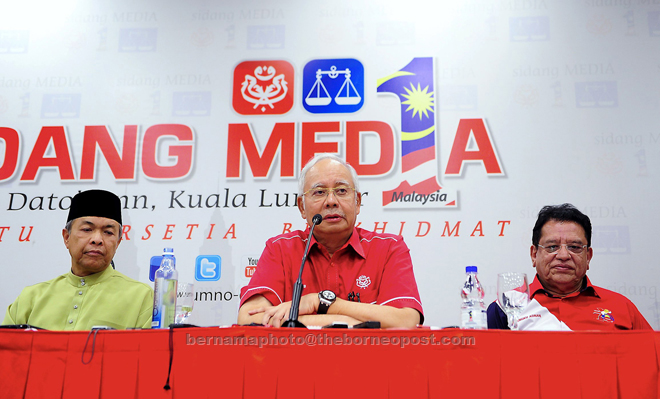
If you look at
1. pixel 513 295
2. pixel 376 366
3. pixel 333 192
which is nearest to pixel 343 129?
pixel 333 192

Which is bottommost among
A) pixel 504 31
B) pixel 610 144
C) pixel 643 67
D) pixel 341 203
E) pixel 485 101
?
pixel 341 203

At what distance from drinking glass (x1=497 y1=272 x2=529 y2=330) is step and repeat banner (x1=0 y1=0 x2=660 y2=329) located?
Result: 1085 mm

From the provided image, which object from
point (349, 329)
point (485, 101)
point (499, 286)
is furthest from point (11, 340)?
point (485, 101)

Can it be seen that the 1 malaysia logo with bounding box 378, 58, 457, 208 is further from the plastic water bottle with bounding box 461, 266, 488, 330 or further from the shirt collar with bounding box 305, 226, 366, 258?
the plastic water bottle with bounding box 461, 266, 488, 330

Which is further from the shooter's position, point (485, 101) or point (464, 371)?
point (485, 101)

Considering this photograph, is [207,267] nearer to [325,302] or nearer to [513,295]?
[325,302]

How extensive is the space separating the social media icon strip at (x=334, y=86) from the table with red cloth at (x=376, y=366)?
1.91m

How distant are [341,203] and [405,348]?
86 centimetres

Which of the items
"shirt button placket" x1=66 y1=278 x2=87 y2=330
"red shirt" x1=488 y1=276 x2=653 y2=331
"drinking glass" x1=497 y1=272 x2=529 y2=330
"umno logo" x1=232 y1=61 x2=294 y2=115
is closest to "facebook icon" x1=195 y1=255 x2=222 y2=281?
"shirt button placket" x1=66 y1=278 x2=87 y2=330

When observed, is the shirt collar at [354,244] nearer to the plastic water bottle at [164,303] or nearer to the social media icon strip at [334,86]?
the plastic water bottle at [164,303]

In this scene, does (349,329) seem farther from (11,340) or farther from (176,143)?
(176,143)

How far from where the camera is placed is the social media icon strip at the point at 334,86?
3.01 meters

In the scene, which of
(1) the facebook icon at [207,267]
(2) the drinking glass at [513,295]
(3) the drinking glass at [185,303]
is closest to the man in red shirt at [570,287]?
(2) the drinking glass at [513,295]

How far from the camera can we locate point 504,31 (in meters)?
3.03
